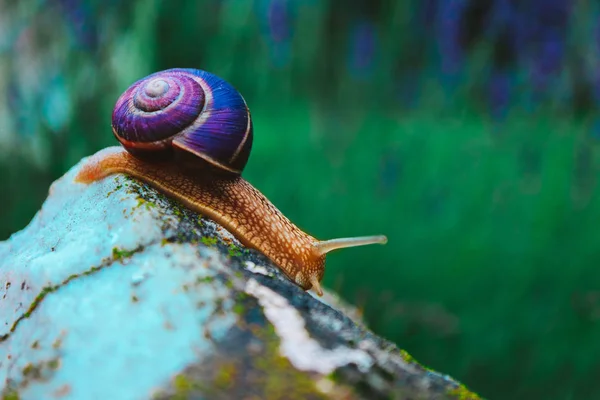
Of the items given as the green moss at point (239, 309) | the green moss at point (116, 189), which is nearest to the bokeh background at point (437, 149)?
the green moss at point (116, 189)

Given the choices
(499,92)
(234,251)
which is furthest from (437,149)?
(234,251)

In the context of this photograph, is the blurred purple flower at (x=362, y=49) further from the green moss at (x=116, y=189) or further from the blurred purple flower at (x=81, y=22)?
the green moss at (x=116, y=189)

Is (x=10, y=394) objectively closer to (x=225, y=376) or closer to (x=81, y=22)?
(x=225, y=376)

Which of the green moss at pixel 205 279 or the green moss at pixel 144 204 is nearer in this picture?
the green moss at pixel 205 279

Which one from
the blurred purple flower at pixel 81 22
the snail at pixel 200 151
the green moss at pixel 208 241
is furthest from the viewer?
the blurred purple flower at pixel 81 22

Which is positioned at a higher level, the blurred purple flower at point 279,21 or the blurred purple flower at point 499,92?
the blurred purple flower at point 279,21

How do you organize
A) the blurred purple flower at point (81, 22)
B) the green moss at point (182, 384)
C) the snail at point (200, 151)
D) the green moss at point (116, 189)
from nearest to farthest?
the green moss at point (182, 384) < the green moss at point (116, 189) < the snail at point (200, 151) < the blurred purple flower at point (81, 22)

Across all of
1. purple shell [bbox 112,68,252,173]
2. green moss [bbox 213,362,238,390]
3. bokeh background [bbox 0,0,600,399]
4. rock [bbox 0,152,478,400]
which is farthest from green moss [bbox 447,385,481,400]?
bokeh background [bbox 0,0,600,399]
